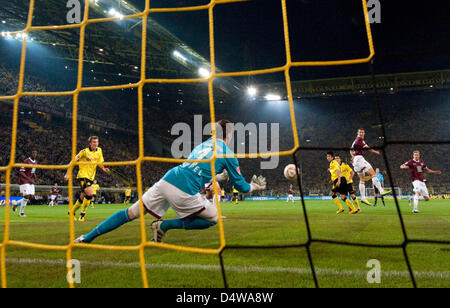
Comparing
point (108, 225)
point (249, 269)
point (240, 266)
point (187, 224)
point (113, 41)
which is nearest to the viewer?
point (249, 269)

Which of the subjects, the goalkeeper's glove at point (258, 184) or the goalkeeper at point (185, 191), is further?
the goalkeeper's glove at point (258, 184)

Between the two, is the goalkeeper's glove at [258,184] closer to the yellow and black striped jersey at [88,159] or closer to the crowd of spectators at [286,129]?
Answer: the yellow and black striped jersey at [88,159]

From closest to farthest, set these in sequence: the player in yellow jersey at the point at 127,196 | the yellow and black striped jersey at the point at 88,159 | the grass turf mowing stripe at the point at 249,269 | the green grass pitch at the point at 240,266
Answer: the green grass pitch at the point at 240,266, the grass turf mowing stripe at the point at 249,269, the yellow and black striped jersey at the point at 88,159, the player in yellow jersey at the point at 127,196

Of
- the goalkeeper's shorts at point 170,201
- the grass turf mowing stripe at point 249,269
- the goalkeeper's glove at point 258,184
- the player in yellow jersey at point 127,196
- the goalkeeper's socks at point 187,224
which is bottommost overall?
the grass turf mowing stripe at point 249,269

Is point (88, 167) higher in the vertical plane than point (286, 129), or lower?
lower

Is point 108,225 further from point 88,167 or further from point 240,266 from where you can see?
point 88,167

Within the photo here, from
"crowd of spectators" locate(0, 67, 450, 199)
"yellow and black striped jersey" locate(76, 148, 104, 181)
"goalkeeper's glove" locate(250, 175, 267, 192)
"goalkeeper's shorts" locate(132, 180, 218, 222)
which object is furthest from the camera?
"crowd of spectators" locate(0, 67, 450, 199)

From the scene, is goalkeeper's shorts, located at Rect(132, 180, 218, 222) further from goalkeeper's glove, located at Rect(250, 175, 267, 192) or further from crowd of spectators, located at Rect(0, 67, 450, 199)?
crowd of spectators, located at Rect(0, 67, 450, 199)

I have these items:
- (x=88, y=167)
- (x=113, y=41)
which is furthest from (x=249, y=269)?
(x=113, y=41)

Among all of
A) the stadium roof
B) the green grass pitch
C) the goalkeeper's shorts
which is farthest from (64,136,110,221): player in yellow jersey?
the stadium roof

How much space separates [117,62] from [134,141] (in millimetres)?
9628

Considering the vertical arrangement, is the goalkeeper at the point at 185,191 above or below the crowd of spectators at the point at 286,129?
below

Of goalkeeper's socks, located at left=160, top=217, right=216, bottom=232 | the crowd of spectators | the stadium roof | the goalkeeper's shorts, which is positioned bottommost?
goalkeeper's socks, located at left=160, top=217, right=216, bottom=232

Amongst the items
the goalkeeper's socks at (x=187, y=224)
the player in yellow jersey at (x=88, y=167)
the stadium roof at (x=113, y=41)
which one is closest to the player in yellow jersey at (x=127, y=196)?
the stadium roof at (x=113, y=41)
